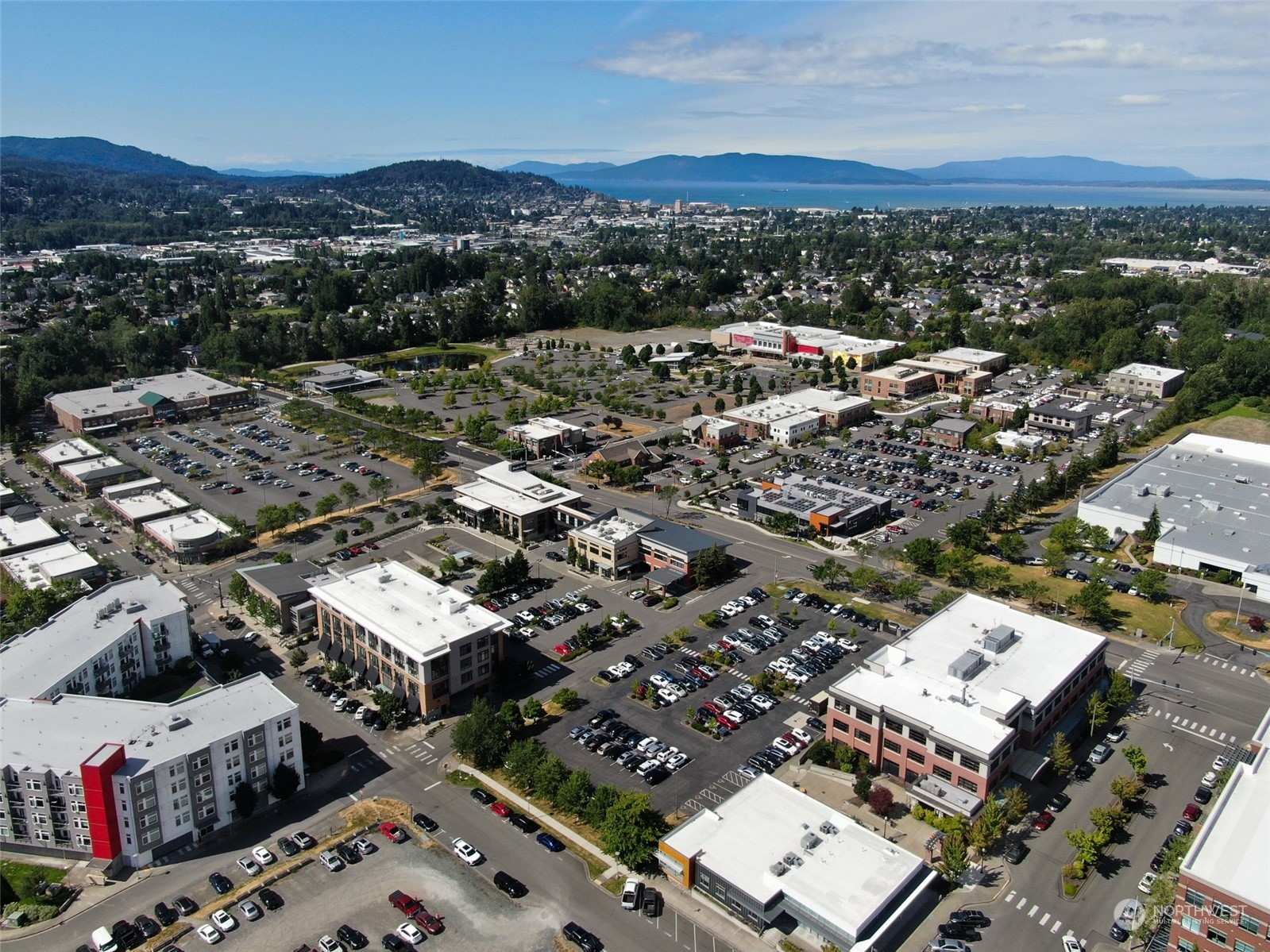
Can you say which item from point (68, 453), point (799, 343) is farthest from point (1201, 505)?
point (68, 453)

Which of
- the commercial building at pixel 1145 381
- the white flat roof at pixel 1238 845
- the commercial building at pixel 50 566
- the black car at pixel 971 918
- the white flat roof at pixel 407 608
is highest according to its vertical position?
the commercial building at pixel 1145 381

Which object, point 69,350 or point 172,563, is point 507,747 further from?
point 69,350

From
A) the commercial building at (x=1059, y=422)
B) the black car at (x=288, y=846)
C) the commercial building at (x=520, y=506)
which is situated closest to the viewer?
the black car at (x=288, y=846)

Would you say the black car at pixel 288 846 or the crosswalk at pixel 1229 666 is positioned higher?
the crosswalk at pixel 1229 666

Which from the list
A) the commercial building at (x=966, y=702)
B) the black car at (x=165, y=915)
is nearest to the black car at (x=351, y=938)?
the black car at (x=165, y=915)

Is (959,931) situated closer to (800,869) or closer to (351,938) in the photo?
(800,869)

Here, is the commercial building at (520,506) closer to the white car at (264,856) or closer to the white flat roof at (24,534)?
the white flat roof at (24,534)

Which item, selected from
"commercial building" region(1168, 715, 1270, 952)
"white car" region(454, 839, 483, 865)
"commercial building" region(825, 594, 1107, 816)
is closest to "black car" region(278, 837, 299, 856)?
"white car" region(454, 839, 483, 865)
